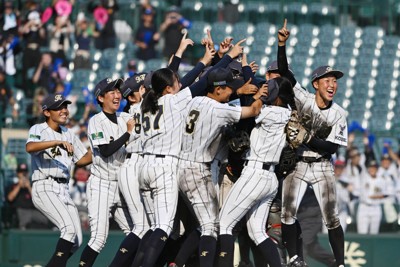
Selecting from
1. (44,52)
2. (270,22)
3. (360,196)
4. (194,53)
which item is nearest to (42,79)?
(44,52)

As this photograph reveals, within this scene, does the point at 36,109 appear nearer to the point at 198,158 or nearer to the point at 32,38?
the point at 32,38

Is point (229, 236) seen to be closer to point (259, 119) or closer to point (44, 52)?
point (259, 119)

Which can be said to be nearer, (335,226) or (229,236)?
(229,236)

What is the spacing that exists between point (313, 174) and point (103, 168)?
6.49 ft

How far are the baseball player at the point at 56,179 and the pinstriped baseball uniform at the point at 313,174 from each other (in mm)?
2004

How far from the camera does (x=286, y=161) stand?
9797 mm

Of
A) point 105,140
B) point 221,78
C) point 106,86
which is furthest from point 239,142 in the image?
point 106,86

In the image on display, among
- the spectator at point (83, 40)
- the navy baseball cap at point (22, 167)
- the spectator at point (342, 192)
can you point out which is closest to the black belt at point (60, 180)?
the navy baseball cap at point (22, 167)

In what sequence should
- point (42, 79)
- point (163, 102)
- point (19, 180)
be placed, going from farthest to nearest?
1. point (42, 79)
2. point (19, 180)
3. point (163, 102)

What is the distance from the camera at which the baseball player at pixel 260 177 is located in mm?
9180

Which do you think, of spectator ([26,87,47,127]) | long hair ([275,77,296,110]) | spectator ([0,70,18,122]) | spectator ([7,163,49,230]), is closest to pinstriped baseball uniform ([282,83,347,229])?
long hair ([275,77,296,110])

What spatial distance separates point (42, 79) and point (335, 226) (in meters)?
7.63

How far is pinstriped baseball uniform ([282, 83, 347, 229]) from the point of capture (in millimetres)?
9906

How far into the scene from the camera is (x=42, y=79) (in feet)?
53.9
